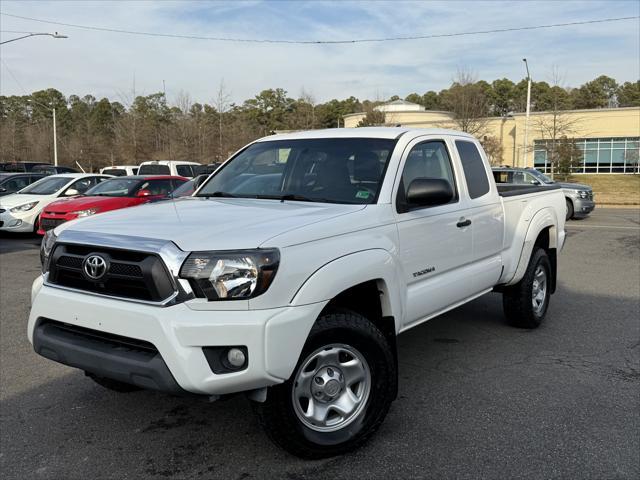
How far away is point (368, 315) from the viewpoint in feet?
12.4

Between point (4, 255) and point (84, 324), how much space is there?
977 centimetres

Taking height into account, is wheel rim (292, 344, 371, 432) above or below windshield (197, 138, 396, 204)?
below

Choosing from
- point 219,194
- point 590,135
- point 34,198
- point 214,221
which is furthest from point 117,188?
point 590,135

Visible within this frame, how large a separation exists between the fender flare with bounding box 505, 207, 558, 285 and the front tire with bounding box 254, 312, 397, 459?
2519 mm

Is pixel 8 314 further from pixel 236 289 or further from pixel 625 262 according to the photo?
pixel 625 262

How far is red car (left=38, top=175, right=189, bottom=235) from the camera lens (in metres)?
11.7

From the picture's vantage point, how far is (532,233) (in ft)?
18.9

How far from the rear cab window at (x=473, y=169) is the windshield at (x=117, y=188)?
30.4 ft

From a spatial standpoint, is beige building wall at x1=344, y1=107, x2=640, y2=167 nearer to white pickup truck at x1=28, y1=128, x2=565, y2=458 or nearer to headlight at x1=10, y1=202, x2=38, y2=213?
headlight at x1=10, y1=202, x2=38, y2=213

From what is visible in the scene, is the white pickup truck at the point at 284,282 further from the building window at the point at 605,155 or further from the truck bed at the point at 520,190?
the building window at the point at 605,155

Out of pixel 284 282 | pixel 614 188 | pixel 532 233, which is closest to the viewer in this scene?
pixel 284 282

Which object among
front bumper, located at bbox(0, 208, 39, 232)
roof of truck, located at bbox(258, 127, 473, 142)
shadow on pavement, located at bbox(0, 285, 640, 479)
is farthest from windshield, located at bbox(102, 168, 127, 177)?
roof of truck, located at bbox(258, 127, 473, 142)

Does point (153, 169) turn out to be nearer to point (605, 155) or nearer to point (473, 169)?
point (473, 169)

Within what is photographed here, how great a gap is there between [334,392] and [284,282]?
0.82 metres
